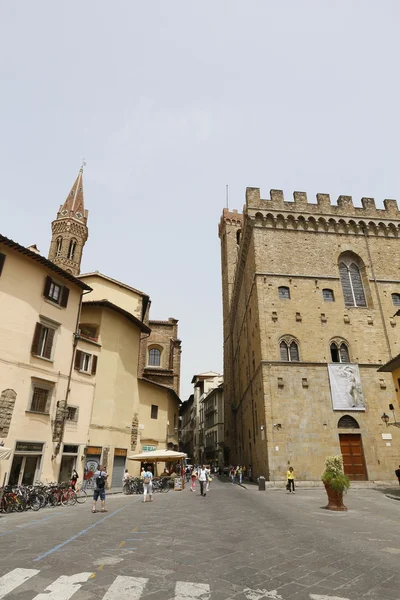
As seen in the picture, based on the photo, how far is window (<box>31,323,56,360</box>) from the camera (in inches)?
711

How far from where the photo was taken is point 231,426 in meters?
45.3

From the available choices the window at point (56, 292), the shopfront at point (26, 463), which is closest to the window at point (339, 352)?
the window at point (56, 292)

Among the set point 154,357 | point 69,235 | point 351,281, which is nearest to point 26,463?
point 154,357

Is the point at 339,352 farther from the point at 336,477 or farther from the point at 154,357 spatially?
the point at 154,357

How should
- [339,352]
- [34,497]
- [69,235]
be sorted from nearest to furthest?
[34,497] → [339,352] → [69,235]

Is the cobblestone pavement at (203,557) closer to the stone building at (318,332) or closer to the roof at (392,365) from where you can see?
the roof at (392,365)

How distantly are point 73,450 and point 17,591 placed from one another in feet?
55.1

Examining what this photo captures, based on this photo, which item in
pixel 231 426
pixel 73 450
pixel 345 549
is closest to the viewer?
pixel 345 549

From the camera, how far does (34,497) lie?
577 inches

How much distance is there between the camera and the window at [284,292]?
26.5m

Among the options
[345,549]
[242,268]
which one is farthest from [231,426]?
[345,549]

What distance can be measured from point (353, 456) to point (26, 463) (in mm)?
18716

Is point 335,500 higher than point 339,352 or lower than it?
lower

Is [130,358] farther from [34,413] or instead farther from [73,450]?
[34,413]
